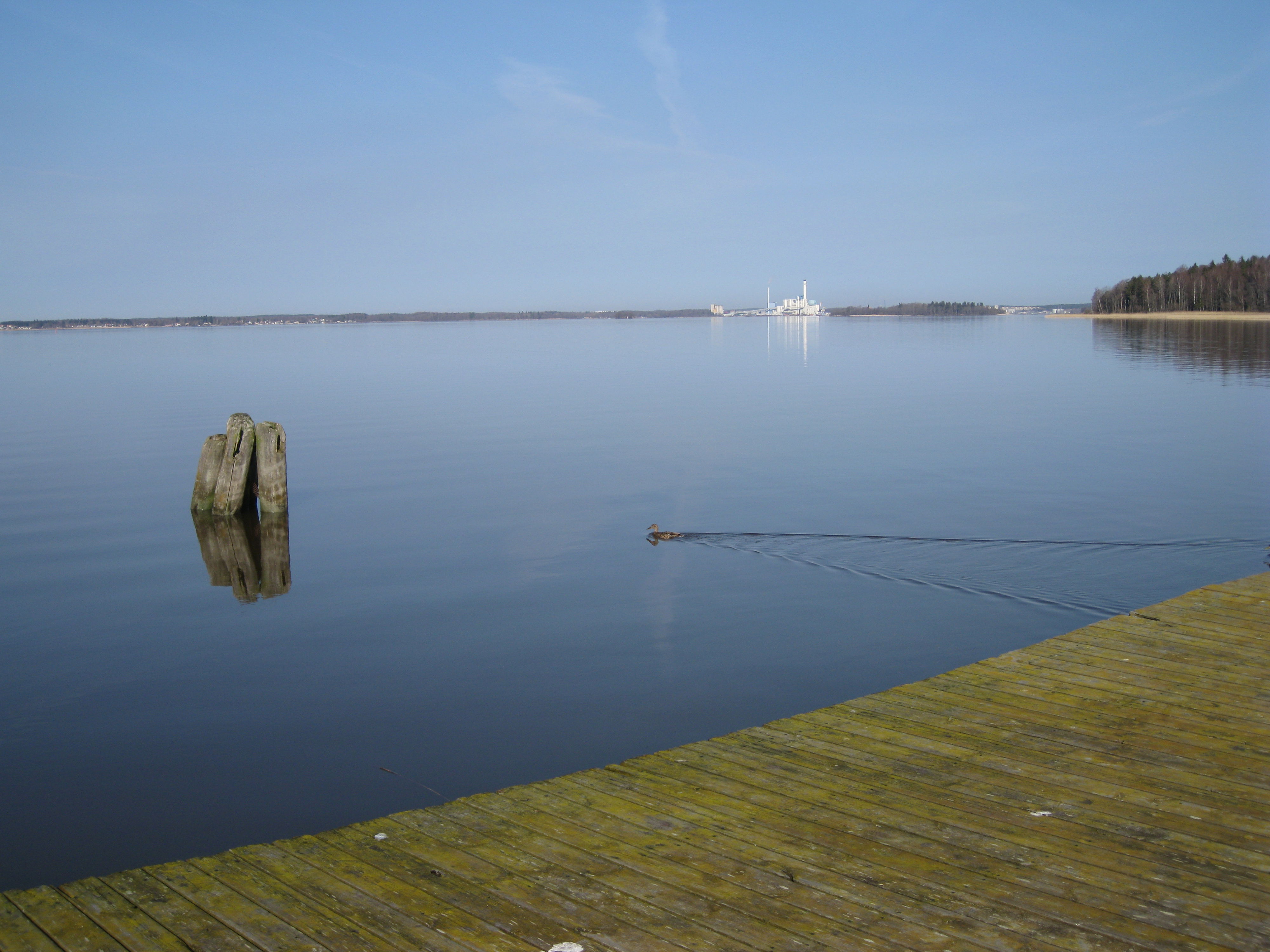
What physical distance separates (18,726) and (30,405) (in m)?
32.5

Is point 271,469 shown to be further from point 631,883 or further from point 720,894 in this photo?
point 720,894

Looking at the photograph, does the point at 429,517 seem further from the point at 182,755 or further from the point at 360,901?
the point at 360,901

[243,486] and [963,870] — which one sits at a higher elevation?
[243,486]

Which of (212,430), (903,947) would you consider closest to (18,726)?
(903,947)

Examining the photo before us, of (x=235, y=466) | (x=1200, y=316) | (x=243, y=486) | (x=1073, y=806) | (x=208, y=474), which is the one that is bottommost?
(x=1073, y=806)

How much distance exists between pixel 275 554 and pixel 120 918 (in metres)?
10.6

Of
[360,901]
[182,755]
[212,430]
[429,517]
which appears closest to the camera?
[360,901]

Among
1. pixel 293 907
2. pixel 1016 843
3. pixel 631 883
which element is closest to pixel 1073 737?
pixel 1016 843

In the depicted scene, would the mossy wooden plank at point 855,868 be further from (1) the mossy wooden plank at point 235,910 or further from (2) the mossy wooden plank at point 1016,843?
(1) the mossy wooden plank at point 235,910

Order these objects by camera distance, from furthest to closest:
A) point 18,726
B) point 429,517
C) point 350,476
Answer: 1. point 350,476
2. point 429,517
3. point 18,726

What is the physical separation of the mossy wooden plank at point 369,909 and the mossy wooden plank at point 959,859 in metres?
1.55

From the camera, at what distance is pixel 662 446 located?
23.5 metres

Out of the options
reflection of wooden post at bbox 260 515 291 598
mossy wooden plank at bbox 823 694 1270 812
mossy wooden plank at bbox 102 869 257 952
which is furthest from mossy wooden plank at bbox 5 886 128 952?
reflection of wooden post at bbox 260 515 291 598

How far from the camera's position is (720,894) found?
171 inches
